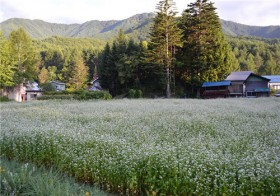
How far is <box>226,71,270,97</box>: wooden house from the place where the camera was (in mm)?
42250

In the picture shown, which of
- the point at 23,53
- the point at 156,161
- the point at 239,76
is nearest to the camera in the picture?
the point at 156,161

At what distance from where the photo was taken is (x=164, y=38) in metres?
40.3

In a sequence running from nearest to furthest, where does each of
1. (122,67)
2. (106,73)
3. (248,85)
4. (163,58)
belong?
(163,58)
(248,85)
(122,67)
(106,73)

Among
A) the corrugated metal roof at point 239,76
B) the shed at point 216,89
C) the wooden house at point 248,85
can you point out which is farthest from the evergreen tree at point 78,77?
the wooden house at point 248,85

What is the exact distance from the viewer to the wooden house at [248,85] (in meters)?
42.2

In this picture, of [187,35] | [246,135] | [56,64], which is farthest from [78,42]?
[246,135]

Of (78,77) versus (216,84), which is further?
(78,77)

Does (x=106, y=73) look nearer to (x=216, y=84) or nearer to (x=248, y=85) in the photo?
(x=216, y=84)

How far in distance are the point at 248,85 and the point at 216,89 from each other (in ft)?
23.9

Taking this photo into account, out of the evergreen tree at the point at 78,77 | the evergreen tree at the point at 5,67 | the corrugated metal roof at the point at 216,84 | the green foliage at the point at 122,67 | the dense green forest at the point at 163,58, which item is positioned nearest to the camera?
→ the corrugated metal roof at the point at 216,84

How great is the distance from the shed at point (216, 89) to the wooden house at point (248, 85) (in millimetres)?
2791

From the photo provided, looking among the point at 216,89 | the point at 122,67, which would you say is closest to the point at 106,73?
the point at 122,67

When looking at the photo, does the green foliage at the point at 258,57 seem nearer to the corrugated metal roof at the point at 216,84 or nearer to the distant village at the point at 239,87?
the distant village at the point at 239,87

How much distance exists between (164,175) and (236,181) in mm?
1353
